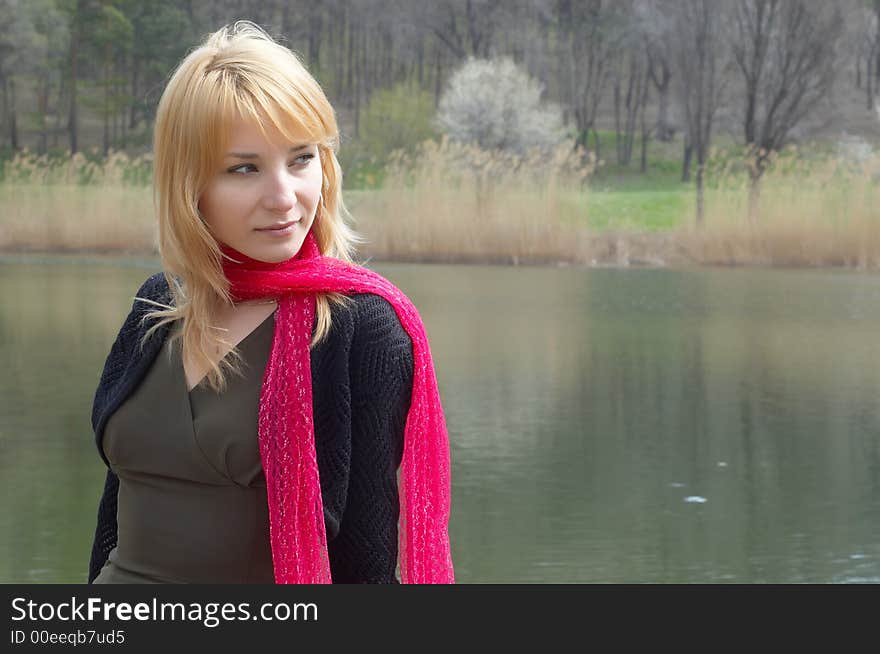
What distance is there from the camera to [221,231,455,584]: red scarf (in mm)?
1589

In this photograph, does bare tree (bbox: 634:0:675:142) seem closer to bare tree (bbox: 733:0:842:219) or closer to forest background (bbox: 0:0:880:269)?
forest background (bbox: 0:0:880:269)

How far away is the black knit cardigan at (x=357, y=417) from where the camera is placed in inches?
63.7

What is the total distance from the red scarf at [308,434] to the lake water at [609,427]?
2.86 m

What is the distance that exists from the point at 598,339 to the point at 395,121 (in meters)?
18.9

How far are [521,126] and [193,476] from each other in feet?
76.5

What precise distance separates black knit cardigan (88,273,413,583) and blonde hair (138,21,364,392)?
31 millimetres

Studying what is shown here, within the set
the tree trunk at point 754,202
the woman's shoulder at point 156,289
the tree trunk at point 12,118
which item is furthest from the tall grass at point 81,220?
the tree trunk at point 12,118

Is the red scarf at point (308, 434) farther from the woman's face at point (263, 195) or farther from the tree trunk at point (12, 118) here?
the tree trunk at point (12, 118)

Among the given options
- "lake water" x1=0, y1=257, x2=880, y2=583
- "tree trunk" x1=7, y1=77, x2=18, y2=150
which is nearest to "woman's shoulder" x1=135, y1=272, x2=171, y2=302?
"lake water" x1=0, y1=257, x2=880, y2=583

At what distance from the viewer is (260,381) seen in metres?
1.62

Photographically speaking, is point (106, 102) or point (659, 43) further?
point (659, 43)

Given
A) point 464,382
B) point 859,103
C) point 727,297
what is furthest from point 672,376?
point 859,103

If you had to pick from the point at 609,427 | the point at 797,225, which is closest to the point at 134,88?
the point at 797,225

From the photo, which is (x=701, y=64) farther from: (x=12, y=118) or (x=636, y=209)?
(x=12, y=118)
